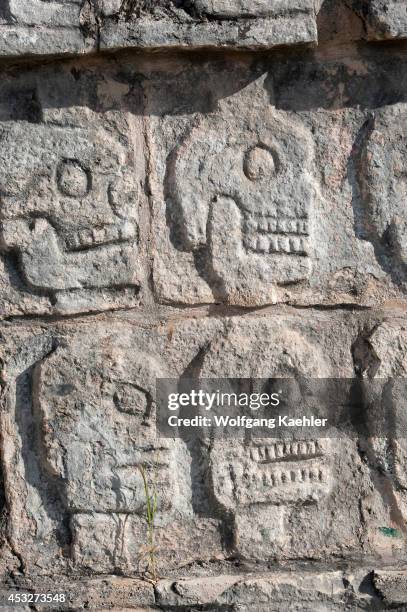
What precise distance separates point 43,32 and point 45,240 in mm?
466

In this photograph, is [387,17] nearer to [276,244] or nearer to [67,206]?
[276,244]

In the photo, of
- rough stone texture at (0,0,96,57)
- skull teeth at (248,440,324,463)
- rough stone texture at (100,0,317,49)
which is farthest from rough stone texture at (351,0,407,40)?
skull teeth at (248,440,324,463)

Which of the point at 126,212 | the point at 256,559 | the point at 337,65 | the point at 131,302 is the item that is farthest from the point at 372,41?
the point at 256,559

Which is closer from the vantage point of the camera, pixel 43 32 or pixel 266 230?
pixel 43 32

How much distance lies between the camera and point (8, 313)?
2.04 m

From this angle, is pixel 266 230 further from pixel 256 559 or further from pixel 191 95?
pixel 256 559

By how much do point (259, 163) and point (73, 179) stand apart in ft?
1.47

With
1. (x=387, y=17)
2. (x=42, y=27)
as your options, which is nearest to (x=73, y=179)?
(x=42, y=27)

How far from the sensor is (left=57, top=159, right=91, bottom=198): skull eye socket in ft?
6.64

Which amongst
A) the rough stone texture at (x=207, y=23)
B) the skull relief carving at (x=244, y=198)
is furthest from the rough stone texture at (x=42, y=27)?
the skull relief carving at (x=244, y=198)

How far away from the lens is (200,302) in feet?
6.77

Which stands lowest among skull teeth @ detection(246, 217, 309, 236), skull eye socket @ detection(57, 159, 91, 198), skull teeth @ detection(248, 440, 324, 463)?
skull teeth @ detection(248, 440, 324, 463)

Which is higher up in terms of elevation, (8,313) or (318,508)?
(8,313)

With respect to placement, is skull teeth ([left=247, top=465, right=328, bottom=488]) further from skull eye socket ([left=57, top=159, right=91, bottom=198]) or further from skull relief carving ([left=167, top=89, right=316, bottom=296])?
skull eye socket ([left=57, top=159, right=91, bottom=198])
